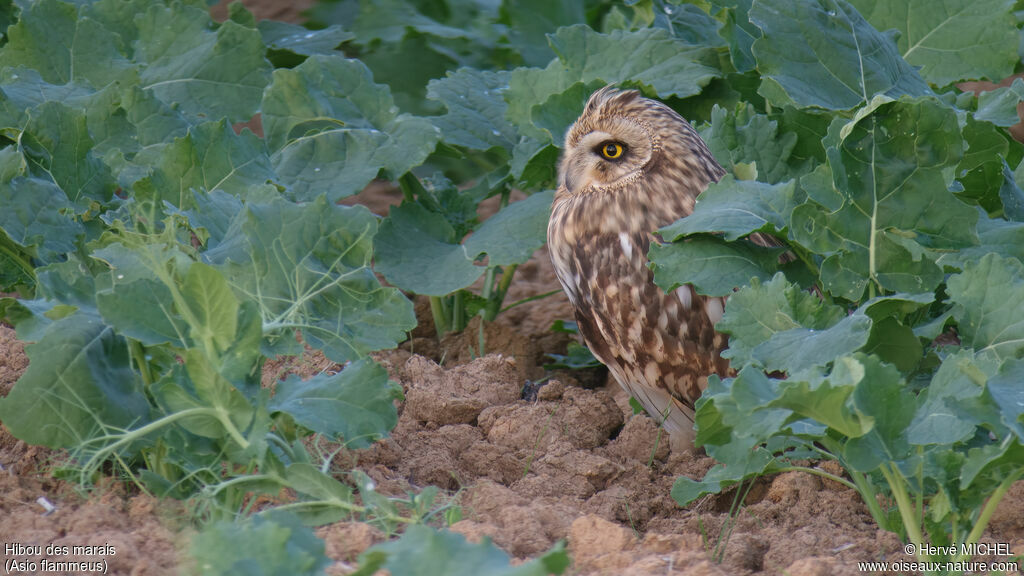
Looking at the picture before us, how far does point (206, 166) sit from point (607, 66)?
58.8 inches

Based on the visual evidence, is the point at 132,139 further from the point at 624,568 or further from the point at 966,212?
the point at 966,212

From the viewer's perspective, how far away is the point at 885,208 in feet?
9.02

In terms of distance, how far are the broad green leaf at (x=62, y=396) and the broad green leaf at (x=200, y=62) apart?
190cm

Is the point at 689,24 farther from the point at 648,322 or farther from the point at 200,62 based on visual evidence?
the point at 200,62

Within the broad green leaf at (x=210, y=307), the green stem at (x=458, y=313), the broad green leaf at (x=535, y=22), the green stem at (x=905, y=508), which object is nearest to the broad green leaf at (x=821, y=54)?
the green stem at (x=905, y=508)

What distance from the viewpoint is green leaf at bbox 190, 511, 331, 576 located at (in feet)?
5.93

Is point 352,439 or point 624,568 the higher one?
point 352,439

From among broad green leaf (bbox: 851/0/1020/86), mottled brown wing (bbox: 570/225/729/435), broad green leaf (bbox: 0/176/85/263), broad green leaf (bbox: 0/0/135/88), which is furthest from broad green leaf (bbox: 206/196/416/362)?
broad green leaf (bbox: 851/0/1020/86)

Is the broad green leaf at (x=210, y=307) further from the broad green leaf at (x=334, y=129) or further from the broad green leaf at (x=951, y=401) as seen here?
the broad green leaf at (x=334, y=129)

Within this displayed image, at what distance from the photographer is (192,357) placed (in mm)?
2215

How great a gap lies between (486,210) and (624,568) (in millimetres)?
3706

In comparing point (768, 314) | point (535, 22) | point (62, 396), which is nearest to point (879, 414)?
point (768, 314)

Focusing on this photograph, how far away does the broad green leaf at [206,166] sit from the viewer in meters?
3.09

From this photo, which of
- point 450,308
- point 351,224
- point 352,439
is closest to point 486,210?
point 450,308
